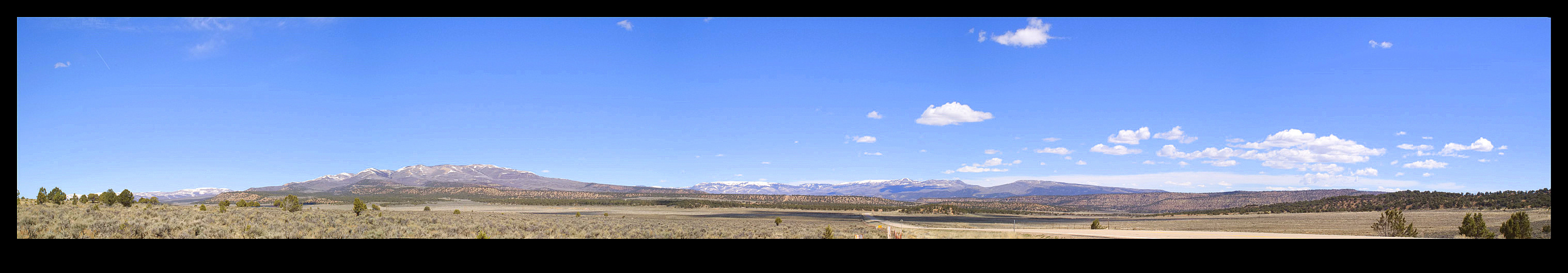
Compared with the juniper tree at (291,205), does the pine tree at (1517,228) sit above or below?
below

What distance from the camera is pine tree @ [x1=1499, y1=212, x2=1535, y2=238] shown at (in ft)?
65.6

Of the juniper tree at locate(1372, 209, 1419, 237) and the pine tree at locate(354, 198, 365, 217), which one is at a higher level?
the pine tree at locate(354, 198, 365, 217)

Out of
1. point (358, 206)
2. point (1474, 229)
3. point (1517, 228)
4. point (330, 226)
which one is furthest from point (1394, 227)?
point (358, 206)

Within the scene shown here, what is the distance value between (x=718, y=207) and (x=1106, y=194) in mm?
80776

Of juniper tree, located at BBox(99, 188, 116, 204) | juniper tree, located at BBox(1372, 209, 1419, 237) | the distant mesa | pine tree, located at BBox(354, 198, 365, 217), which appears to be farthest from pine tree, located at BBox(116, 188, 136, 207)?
the distant mesa

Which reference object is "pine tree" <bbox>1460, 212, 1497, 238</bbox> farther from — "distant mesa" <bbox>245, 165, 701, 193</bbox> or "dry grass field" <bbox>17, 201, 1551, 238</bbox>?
"distant mesa" <bbox>245, 165, 701, 193</bbox>

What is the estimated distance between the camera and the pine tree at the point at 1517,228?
20.0 m

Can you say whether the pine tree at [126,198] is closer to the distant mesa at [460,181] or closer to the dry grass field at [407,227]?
the dry grass field at [407,227]

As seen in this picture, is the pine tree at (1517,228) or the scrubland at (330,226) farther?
the pine tree at (1517,228)

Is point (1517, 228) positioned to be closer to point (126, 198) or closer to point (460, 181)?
point (126, 198)

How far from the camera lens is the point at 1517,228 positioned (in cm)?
2006

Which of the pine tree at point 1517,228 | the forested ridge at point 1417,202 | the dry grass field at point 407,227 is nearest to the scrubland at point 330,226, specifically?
the dry grass field at point 407,227
